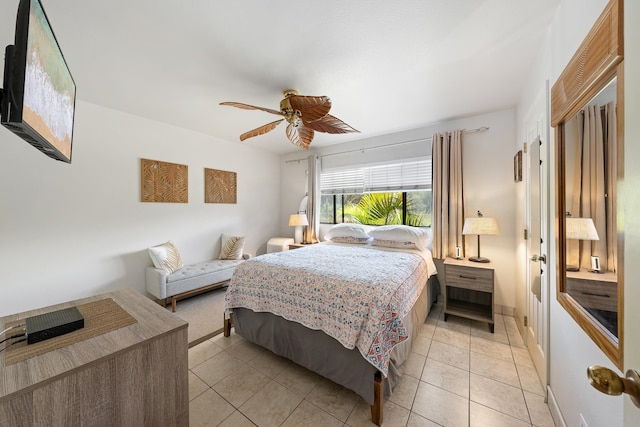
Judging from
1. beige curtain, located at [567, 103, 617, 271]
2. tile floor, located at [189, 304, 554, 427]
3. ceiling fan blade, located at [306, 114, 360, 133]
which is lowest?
tile floor, located at [189, 304, 554, 427]

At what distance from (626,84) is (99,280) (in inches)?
170

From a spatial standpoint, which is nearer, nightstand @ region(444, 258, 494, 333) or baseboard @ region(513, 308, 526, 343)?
baseboard @ region(513, 308, 526, 343)

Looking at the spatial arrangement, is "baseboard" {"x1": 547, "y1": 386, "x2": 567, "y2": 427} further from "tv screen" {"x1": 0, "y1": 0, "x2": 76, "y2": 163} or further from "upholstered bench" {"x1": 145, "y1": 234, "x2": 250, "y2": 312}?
"upholstered bench" {"x1": 145, "y1": 234, "x2": 250, "y2": 312}

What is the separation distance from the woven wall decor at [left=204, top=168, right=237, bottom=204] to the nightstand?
11.9 ft

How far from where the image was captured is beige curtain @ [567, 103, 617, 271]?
82cm

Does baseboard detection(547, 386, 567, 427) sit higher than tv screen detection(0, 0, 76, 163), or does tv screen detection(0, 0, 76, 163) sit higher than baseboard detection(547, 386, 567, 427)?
tv screen detection(0, 0, 76, 163)

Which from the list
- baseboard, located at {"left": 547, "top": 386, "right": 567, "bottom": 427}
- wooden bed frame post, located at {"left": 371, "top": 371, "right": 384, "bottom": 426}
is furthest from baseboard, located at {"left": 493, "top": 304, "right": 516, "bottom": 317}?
wooden bed frame post, located at {"left": 371, "top": 371, "right": 384, "bottom": 426}

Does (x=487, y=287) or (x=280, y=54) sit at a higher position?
(x=280, y=54)

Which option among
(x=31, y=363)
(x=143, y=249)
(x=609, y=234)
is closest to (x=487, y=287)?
(x=609, y=234)

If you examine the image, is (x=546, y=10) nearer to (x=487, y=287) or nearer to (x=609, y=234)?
(x=609, y=234)

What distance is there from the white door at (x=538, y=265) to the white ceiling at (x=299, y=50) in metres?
0.89

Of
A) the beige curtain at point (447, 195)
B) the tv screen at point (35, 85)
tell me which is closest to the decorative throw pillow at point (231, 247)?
the tv screen at point (35, 85)

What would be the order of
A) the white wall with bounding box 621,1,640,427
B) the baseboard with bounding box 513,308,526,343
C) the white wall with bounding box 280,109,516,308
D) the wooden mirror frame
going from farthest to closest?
the white wall with bounding box 280,109,516,308
the baseboard with bounding box 513,308,526,343
the wooden mirror frame
the white wall with bounding box 621,1,640,427

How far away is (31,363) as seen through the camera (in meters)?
0.82
